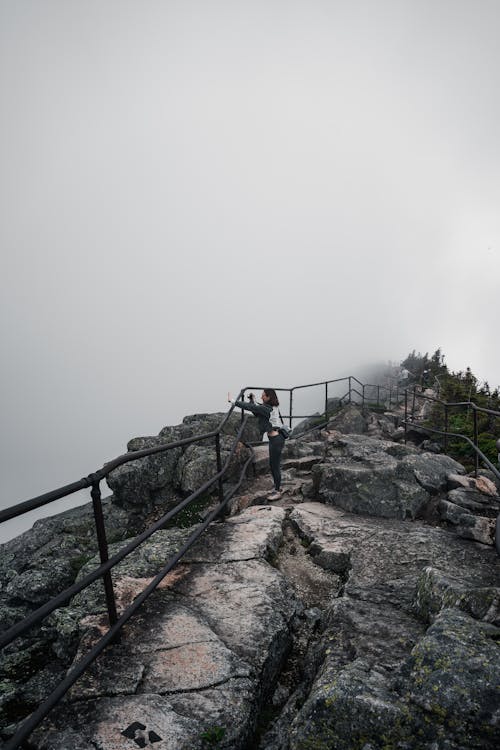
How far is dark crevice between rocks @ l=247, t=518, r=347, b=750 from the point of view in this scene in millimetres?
2242

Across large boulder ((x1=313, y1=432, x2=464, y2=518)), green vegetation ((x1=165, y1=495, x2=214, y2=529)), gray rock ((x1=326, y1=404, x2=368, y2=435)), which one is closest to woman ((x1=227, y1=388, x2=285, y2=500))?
large boulder ((x1=313, y1=432, x2=464, y2=518))

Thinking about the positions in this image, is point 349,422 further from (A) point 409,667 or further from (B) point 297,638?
(A) point 409,667

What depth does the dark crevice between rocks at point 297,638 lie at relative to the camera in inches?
88.3

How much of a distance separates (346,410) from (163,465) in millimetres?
9176

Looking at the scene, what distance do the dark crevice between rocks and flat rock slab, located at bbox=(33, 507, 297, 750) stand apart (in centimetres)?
10

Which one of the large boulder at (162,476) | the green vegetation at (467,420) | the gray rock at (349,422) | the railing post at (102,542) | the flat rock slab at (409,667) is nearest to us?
the flat rock slab at (409,667)

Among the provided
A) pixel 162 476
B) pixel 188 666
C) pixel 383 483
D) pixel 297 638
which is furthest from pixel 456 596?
pixel 162 476

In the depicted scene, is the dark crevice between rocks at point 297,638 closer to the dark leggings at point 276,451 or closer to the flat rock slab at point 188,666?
the flat rock slab at point 188,666

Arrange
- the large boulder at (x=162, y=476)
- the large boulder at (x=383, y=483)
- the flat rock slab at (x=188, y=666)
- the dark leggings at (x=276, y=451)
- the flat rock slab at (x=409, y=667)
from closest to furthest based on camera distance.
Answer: the flat rock slab at (x=409, y=667) < the flat rock slab at (x=188, y=666) < the large boulder at (x=383, y=483) < the dark leggings at (x=276, y=451) < the large boulder at (x=162, y=476)

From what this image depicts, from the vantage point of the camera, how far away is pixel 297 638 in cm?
303

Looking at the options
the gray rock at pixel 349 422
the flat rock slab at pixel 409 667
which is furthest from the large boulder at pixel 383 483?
the gray rock at pixel 349 422

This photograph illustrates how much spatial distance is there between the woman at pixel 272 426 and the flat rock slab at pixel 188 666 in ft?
9.54

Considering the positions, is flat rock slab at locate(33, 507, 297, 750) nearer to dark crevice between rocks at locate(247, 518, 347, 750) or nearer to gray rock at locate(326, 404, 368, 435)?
dark crevice between rocks at locate(247, 518, 347, 750)

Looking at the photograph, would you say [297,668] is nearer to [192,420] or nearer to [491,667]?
[491,667]
